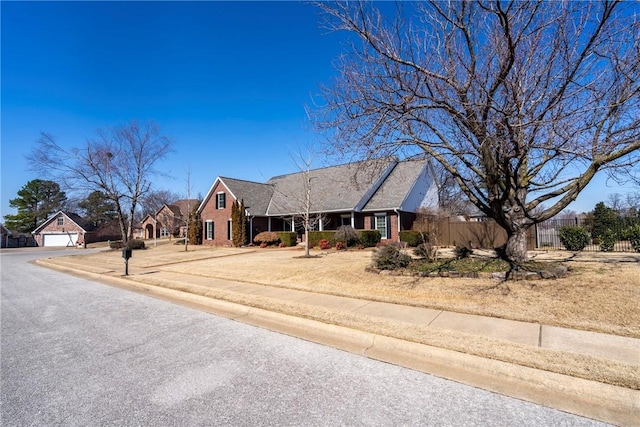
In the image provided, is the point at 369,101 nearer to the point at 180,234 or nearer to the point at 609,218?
the point at 609,218

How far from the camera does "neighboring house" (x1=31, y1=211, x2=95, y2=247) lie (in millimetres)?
50081

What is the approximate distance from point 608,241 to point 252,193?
979 inches

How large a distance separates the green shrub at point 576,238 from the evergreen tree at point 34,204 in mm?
72707

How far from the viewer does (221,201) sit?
29984 millimetres

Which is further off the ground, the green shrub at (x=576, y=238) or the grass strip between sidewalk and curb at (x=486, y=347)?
the green shrub at (x=576, y=238)

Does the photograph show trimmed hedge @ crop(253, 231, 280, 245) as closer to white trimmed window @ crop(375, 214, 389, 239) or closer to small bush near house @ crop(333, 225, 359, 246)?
small bush near house @ crop(333, 225, 359, 246)

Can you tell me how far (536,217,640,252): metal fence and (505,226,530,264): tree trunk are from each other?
10.00m

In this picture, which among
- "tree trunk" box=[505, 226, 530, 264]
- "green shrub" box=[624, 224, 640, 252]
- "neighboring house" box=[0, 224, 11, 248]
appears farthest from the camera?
"neighboring house" box=[0, 224, 11, 248]

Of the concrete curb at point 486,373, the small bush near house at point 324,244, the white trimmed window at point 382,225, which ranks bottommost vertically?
the concrete curb at point 486,373

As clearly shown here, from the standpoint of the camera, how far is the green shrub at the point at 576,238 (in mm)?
15703

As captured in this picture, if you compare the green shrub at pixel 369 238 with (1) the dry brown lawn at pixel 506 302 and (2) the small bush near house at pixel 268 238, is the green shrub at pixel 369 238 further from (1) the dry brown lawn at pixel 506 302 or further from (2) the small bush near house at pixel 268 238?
(1) the dry brown lawn at pixel 506 302

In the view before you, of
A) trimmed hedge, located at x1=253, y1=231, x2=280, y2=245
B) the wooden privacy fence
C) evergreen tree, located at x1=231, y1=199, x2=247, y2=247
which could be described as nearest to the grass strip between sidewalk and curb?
the wooden privacy fence

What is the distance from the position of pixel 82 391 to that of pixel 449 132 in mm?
9233

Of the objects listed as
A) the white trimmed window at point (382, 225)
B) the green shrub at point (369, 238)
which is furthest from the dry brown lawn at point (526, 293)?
the white trimmed window at point (382, 225)
